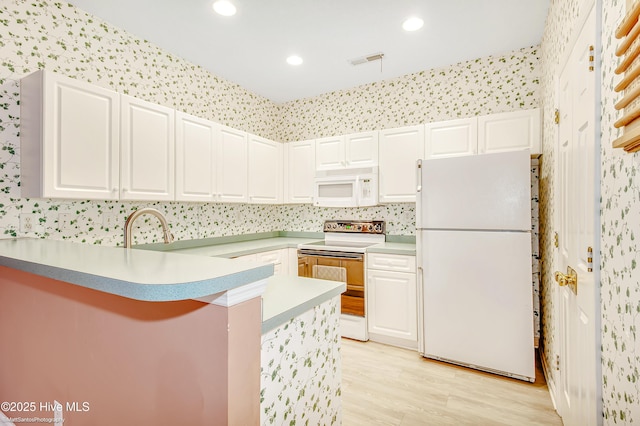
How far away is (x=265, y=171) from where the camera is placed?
11.9 ft

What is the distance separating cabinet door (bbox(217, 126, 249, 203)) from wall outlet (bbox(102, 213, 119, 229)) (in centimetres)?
87

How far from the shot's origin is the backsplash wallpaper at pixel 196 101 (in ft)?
6.44

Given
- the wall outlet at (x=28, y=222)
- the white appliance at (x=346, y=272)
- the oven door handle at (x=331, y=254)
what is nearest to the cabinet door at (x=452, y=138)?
the white appliance at (x=346, y=272)

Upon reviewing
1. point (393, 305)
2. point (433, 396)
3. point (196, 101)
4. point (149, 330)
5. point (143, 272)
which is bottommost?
point (433, 396)

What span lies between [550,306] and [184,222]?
319 centimetres

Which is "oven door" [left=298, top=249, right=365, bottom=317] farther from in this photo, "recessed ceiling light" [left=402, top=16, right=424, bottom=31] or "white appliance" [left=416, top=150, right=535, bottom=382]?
"recessed ceiling light" [left=402, top=16, right=424, bottom=31]

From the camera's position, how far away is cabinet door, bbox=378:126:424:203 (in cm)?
307

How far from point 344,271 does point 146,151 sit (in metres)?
2.06

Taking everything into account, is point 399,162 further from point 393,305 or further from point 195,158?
point 195,158

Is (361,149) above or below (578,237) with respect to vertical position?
above

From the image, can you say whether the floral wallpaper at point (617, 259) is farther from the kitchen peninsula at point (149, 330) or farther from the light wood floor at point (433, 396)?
the light wood floor at point (433, 396)

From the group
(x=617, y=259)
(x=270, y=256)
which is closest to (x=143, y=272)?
(x=617, y=259)

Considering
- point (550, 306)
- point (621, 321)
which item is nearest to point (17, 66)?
point (621, 321)

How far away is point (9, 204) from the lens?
1.92 meters
